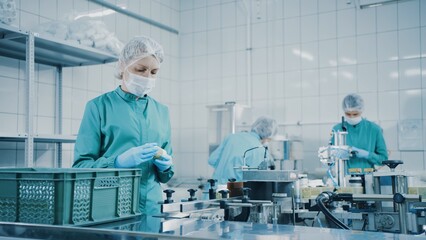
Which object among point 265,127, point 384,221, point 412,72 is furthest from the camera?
point 412,72

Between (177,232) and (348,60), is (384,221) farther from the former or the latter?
(348,60)

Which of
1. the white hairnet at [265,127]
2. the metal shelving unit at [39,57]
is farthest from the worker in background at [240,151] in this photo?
the metal shelving unit at [39,57]

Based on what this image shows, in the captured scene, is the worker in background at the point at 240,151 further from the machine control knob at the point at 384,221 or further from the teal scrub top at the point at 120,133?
the machine control knob at the point at 384,221

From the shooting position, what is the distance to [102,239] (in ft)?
4.20

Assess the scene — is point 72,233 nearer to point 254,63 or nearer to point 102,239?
point 102,239

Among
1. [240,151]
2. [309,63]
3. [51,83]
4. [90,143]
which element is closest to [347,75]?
[309,63]

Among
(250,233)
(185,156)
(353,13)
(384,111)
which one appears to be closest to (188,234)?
(250,233)

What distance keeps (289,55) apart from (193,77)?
4.21ft

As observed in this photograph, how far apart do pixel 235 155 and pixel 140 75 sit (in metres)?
1.60

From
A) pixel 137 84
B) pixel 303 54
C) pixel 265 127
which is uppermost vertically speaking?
pixel 303 54

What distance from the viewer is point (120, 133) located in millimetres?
2158

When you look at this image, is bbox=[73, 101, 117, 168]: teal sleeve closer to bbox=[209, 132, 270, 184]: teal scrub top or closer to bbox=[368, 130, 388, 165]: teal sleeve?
bbox=[209, 132, 270, 184]: teal scrub top

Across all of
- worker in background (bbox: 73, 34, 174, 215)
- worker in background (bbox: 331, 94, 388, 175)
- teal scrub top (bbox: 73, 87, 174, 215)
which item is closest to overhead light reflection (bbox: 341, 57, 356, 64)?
worker in background (bbox: 331, 94, 388, 175)

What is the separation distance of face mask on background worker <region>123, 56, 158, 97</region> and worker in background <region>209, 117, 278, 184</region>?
4.68 feet
